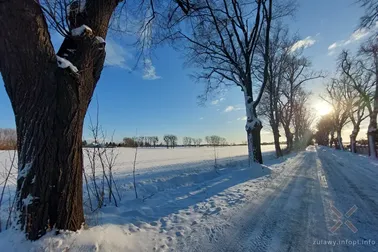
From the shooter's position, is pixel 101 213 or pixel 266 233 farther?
pixel 101 213

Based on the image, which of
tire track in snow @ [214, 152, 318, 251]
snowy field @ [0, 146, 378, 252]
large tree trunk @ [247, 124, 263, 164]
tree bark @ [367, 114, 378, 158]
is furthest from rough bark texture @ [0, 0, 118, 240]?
tree bark @ [367, 114, 378, 158]

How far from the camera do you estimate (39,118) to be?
8.91 feet

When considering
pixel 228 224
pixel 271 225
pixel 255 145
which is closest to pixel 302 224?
pixel 271 225

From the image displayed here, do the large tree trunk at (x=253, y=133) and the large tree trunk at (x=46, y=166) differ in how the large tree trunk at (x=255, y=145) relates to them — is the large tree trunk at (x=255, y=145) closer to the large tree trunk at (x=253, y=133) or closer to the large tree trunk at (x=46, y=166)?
the large tree trunk at (x=253, y=133)

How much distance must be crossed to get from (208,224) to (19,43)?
12.5 feet

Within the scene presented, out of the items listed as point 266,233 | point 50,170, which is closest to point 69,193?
point 50,170

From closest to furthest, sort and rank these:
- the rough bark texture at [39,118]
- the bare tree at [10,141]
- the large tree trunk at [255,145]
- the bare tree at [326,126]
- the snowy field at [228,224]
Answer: the rough bark texture at [39,118]
the snowy field at [228,224]
the bare tree at [10,141]
the large tree trunk at [255,145]
the bare tree at [326,126]

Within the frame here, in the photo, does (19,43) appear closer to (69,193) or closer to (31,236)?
(69,193)

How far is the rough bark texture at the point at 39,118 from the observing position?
2.64 metres

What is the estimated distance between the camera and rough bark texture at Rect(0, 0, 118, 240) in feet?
8.67

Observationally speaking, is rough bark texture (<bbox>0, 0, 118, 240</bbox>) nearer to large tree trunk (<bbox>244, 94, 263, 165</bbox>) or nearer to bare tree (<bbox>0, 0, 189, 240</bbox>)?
bare tree (<bbox>0, 0, 189, 240</bbox>)

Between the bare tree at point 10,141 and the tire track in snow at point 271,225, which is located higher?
the bare tree at point 10,141

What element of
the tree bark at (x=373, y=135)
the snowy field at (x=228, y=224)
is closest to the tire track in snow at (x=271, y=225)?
the snowy field at (x=228, y=224)

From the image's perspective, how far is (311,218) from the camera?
4078 mm
